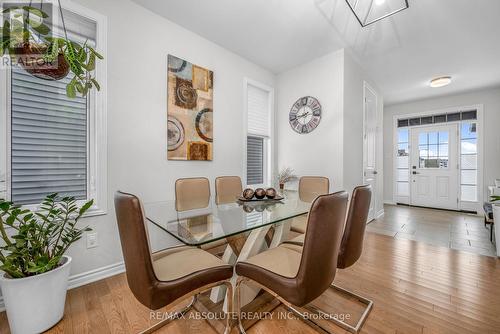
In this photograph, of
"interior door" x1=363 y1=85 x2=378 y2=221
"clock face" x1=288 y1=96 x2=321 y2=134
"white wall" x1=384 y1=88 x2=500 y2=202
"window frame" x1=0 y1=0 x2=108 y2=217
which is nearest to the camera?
"window frame" x1=0 y1=0 x2=108 y2=217

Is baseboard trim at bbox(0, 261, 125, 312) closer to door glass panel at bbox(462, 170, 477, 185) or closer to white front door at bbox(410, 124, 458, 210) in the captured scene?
white front door at bbox(410, 124, 458, 210)

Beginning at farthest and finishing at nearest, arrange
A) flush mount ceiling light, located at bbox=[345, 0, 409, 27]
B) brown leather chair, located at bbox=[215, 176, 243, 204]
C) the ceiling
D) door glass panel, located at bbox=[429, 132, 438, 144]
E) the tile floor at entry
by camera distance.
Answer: door glass panel, located at bbox=[429, 132, 438, 144], the tile floor at entry, brown leather chair, located at bbox=[215, 176, 243, 204], the ceiling, flush mount ceiling light, located at bbox=[345, 0, 409, 27]

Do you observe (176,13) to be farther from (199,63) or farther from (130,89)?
(130,89)

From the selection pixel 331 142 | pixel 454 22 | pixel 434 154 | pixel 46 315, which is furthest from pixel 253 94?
pixel 434 154

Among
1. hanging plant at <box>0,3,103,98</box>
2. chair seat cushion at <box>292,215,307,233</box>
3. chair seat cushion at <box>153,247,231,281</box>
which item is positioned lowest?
chair seat cushion at <box>292,215,307,233</box>

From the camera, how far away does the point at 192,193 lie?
7.36ft

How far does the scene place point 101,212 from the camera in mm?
1975

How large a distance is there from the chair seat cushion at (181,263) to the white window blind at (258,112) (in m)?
2.38

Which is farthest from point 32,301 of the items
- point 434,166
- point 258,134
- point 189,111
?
point 434,166

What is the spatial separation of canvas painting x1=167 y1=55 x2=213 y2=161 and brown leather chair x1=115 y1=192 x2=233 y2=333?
4.96 feet

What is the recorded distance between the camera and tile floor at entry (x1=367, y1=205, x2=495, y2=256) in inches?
113

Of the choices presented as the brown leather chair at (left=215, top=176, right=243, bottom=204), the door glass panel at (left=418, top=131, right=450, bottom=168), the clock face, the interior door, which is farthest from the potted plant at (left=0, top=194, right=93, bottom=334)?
the door glass panel at (left=418, top=131, right=450, bottom=168)

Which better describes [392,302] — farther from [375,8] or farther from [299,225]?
[375,8]

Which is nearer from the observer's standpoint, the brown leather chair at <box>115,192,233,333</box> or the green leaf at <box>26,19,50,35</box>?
the brown leather chair at <box>115,192,233,333</box>
